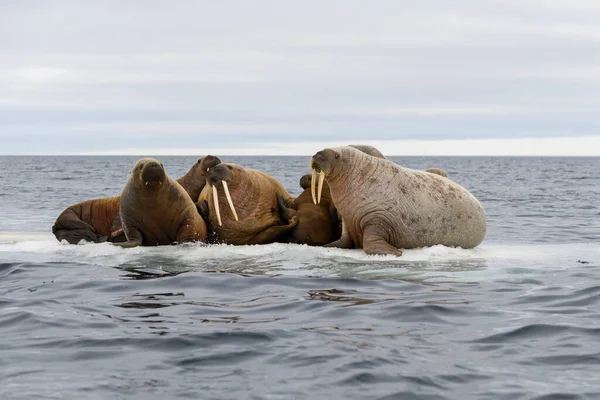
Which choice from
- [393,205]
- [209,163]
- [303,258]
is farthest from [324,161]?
[209,163]

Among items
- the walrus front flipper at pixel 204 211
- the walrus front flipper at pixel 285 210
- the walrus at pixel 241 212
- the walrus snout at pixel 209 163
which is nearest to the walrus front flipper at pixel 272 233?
the walrus at pixel 241 212

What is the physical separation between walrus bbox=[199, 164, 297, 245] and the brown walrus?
78 centimetres

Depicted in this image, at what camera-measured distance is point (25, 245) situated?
11289 millimetres

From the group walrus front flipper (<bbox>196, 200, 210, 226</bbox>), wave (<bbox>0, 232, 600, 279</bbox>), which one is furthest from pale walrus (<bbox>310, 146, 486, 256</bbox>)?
walrus front flipper (<bbox>196, 200, 210, 226</bbox>)

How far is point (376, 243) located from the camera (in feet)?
33.5

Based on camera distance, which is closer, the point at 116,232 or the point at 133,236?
→ the point at 133,236

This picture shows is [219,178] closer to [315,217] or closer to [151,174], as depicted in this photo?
[151,174]

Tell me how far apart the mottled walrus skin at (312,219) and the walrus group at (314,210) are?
13 millimetres

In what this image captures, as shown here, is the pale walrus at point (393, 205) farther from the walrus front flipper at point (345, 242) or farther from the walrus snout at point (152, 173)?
the walrus snout at point (152, 173)

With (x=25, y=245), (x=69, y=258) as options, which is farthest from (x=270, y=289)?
(x=25, y=245)

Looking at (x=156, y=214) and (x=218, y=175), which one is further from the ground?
(x=218, y=175)

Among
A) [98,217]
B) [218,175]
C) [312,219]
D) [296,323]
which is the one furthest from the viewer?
[98,217]

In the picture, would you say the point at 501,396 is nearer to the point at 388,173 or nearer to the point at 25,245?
the point at 388,173

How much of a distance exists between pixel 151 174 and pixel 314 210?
2282 mm
